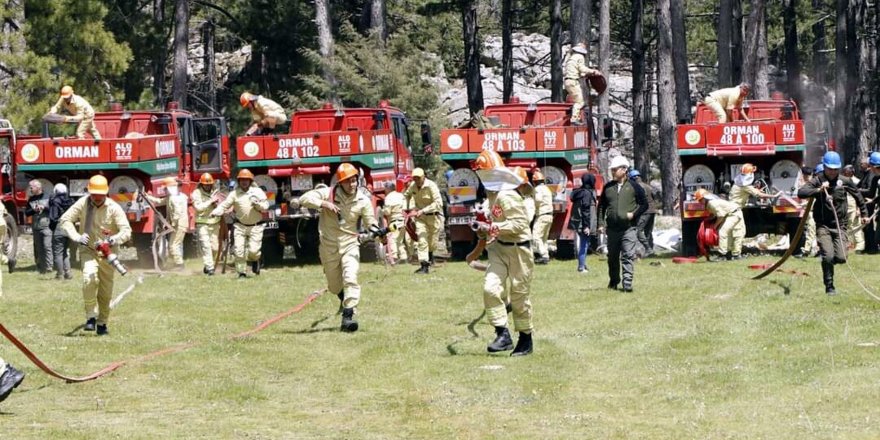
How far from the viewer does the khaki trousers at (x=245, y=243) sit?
2395cm

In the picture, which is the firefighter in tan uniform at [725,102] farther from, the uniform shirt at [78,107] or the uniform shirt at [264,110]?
the uniform shirt at [78,107]

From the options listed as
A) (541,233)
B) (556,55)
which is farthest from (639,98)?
(541,233)

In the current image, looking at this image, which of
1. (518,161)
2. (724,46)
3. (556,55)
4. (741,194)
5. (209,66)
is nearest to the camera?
(741,194)

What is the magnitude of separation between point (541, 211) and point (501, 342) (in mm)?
9664

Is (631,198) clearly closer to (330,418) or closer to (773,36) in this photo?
(330,418)

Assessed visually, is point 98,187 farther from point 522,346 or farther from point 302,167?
point 302,167

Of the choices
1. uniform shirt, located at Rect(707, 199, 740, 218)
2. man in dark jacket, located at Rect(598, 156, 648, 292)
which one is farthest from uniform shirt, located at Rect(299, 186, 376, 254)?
uniform shirt, located at Rect(707, 199, 740, 218)

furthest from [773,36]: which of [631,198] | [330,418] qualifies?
[330,418]

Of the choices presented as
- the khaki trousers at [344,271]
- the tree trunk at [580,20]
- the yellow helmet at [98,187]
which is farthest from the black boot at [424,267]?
the tree trunk at [580,20]

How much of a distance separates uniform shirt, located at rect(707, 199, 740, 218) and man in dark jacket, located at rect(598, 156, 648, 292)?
17.2ft

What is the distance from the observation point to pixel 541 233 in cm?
2505

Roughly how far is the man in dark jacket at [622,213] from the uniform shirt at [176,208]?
8.96m

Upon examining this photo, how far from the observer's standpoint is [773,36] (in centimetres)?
5966

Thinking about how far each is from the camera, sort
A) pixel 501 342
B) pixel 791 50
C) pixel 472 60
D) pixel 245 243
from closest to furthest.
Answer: pixel 501 342, pixel 245 243, pixel 472 60, pixel 791 50
